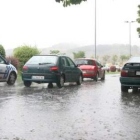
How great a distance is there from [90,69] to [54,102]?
12489 millimetres

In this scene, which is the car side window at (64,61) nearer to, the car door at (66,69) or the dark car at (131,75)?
the car door at (66,69)

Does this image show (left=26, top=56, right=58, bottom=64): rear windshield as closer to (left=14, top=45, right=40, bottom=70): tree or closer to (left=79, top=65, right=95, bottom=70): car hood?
(left=79, top=65, right=95, bottom=70): car hood

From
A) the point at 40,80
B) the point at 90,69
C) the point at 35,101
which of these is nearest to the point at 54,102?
the point at 35,101

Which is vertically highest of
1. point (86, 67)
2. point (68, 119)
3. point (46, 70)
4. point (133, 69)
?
point (133, 69)

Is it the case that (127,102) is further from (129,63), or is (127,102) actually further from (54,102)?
(129,63)

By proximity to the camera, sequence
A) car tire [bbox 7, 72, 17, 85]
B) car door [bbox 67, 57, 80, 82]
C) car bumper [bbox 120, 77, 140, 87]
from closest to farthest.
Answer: car bumper [bbox 120, 77, 140, 87]
car door [bbox 67, 57, 80, 82]
car tire [bbox 7, 72, 17, 85]

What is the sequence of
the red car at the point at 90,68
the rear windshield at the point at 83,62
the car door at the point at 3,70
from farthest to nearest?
the rear windshield at the point at 83,62 < the red car at the point at 90,68 < the car door at the point at 3,70

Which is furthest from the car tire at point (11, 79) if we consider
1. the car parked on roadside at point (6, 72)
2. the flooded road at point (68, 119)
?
the flooded road at point (68, 119)

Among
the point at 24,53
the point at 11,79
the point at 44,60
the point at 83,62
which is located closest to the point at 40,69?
the point at 44,60

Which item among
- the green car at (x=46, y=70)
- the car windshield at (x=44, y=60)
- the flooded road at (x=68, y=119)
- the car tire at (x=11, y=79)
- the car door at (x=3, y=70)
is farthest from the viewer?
the car tire at (x=11, y=79)

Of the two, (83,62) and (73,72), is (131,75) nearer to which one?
(73,72)

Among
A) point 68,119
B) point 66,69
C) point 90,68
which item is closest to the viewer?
point 68,119

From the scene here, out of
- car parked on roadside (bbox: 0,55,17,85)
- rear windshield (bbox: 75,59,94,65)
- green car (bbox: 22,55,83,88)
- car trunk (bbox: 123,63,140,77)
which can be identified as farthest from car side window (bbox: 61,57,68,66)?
rear windshield (bbox: 75,59,94,65)

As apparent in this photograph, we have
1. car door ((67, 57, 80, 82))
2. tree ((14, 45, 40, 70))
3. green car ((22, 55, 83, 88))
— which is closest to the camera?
green car ((22, 55, 83, 88))
